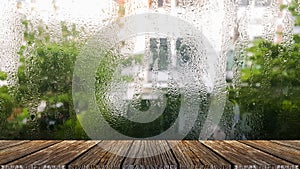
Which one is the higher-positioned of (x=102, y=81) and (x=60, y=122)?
(x=102, y=81)

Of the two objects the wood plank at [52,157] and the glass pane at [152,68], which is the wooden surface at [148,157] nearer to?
the wood plank at [52,157]

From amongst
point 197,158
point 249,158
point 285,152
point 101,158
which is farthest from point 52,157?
Answer: point 285,152

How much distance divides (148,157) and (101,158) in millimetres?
109

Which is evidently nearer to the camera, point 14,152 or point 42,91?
point 14,152

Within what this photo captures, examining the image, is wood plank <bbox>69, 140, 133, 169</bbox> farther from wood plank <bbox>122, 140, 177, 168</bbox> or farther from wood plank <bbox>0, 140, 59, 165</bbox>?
wood plank <bbox>0, 140, 59, 165</bbox>

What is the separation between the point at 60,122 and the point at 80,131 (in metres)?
0.13

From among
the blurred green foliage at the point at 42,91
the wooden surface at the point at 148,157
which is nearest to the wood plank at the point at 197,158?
the wooden surface at the point at 148,157

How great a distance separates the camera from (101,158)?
0.82 m

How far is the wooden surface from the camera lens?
0.73 metres

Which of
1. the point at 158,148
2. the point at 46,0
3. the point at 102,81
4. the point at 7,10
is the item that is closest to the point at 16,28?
the point at 7,10

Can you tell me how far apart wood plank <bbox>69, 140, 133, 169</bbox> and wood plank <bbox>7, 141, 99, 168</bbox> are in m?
0.02

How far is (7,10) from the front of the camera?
6.86 feet

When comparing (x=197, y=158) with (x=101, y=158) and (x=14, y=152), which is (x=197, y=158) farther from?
(x=14, y=152)

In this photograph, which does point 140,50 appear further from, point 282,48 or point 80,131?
point 282,48
